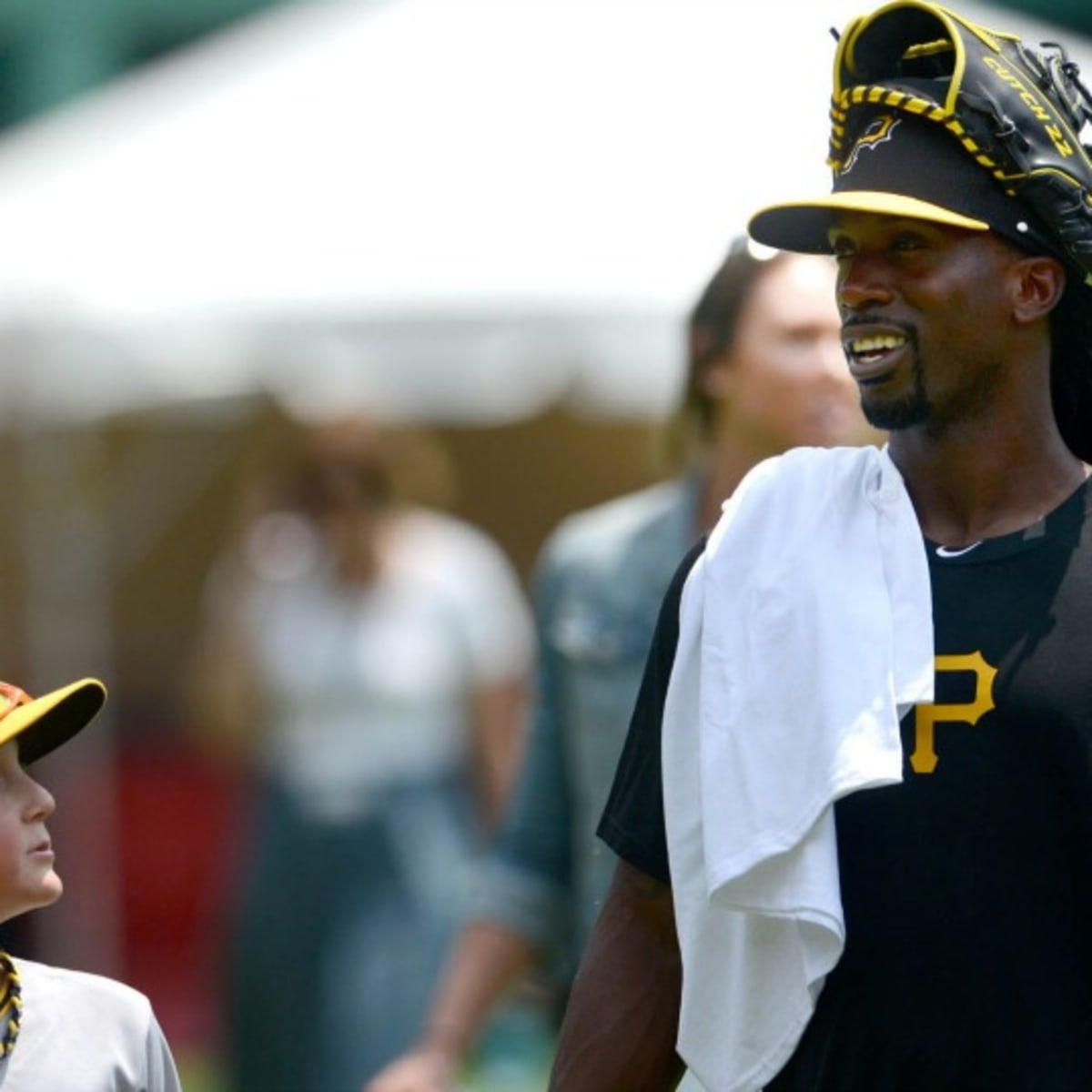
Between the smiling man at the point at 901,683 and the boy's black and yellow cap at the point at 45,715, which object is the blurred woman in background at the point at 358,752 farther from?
the smiling man at the point at 901,683

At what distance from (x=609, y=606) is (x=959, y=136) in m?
1.91

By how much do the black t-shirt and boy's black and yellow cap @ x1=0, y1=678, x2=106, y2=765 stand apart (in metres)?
1.05

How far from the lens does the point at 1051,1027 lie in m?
3.53

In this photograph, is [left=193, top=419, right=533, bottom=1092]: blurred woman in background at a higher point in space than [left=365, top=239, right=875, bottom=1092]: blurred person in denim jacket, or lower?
lower

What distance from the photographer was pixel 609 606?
553cm

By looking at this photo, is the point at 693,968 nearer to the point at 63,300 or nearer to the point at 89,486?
the point at 63,300

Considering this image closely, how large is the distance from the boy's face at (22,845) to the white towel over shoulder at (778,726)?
821mm

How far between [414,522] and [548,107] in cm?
134

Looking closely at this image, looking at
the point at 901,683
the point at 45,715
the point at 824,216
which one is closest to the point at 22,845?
the point at 45,715

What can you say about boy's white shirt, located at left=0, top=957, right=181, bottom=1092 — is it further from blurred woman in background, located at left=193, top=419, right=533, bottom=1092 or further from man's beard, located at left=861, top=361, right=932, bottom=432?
blurred woman in background, located at left=193, top=419, right=533, bottom=1092

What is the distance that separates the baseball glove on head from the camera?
12.3ft

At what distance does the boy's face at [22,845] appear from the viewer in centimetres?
397

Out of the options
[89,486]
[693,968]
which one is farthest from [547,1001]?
[89,486]

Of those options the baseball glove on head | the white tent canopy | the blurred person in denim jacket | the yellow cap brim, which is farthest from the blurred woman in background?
the baseball glove on head
